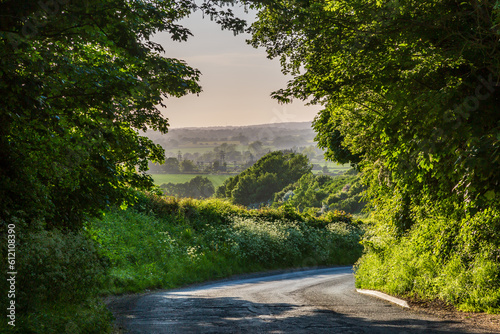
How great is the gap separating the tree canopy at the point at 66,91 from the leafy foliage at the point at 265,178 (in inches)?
2524

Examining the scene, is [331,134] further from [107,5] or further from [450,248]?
[107,5]

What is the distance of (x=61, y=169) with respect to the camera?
346 inches

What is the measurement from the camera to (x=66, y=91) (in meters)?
9.00

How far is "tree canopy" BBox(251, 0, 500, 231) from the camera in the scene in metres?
9.59

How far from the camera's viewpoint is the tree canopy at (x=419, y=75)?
959cm

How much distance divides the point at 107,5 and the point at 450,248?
32.8 ft

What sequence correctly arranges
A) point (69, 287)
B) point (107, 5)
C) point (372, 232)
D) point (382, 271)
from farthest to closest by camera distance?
point (372, 232)
point (382, 271)
point (107, 5)
point (69, 287)

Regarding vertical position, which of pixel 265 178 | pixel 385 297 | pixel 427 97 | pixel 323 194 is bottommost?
pixel 385 297

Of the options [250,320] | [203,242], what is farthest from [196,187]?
[250,320]

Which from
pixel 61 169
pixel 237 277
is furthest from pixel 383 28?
pixel 237 277

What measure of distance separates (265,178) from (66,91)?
2648 inches

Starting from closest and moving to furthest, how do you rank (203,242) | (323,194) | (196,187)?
(203,242) → (323,194) → (196,187)

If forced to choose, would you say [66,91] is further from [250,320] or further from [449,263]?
[449,263]

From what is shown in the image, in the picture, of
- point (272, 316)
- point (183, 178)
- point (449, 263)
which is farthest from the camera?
point (183, 178)
